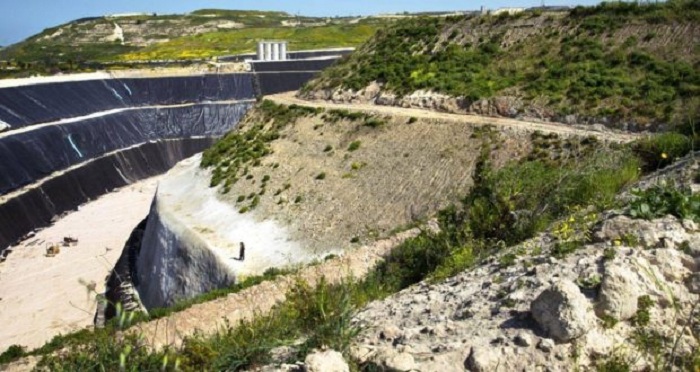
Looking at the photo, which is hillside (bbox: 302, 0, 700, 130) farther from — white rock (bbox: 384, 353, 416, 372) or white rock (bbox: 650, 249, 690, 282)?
white rock (bbox: 384, 353, 416, 372)

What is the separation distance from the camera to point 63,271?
3231 centimetres

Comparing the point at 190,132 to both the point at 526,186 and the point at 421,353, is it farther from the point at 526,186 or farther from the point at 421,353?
the point at 421,353

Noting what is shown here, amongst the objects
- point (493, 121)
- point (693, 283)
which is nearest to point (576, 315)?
point (693, 283)

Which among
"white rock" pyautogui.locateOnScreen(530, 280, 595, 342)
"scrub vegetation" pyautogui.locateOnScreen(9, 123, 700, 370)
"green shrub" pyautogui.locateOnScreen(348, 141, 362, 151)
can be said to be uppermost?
"white rock" pyautogui.locateOnScreen(530, 280, 595, 342)

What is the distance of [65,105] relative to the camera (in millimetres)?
53531

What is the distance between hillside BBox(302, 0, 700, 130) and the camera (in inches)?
1013

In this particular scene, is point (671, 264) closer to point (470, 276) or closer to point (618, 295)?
point (618, 295)

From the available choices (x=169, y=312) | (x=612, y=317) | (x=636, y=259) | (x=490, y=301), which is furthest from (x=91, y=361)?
(x=169, y=312)

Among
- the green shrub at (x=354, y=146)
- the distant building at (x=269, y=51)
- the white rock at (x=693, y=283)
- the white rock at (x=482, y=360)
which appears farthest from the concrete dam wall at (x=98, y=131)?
the white rock at (x=693, y=283)

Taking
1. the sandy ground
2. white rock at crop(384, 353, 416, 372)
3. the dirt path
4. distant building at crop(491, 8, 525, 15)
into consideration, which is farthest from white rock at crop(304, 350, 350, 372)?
distant building at crop(491, 8, 525, 15)

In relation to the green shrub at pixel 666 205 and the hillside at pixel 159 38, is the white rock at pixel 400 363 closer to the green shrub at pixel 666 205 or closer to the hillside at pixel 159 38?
the green shrub at pixel 666 205

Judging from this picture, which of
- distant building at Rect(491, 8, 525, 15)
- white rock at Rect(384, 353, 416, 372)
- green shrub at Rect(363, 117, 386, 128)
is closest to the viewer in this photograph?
white rock at Rect(384, 353, 416, 372)

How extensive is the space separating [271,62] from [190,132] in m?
16.4

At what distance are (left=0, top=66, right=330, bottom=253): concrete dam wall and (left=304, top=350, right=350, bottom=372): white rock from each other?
35444 millimetres
